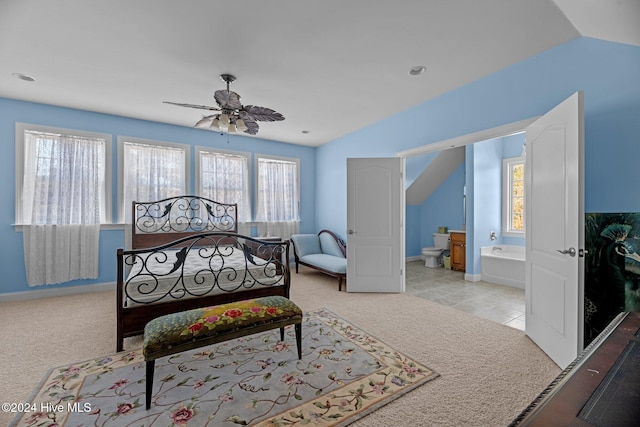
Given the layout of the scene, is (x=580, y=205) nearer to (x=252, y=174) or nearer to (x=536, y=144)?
(x=536, y=144)

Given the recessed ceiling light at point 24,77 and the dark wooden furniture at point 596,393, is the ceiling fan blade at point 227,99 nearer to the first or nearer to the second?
the recessed ceiling light at point 24,77

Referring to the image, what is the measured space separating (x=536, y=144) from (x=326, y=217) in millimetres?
4155

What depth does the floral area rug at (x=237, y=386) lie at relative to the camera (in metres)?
1.68

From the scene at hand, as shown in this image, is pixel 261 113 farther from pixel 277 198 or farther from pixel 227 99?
pixel 277 198

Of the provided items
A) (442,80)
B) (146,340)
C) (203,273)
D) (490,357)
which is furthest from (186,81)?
(490,357)

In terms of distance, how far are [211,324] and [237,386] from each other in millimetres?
510

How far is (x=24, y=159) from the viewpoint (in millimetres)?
3867

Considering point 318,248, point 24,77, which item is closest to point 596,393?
point 318,248

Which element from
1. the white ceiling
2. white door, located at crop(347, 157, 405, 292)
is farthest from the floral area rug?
the white ceiling

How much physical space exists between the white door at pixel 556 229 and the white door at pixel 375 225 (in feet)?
5.67

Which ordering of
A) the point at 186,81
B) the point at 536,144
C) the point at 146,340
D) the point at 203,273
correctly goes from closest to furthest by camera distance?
the point at 146,340 → the point at 536,144 → the point at 203,273 → the point at 186,81

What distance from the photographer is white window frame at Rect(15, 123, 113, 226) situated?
3.83 metres

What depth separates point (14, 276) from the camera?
3826 mm

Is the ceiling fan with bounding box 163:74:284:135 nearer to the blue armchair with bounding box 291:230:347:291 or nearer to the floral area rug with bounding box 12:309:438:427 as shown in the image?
the floral area rug with bounding box 12:309:438:427
